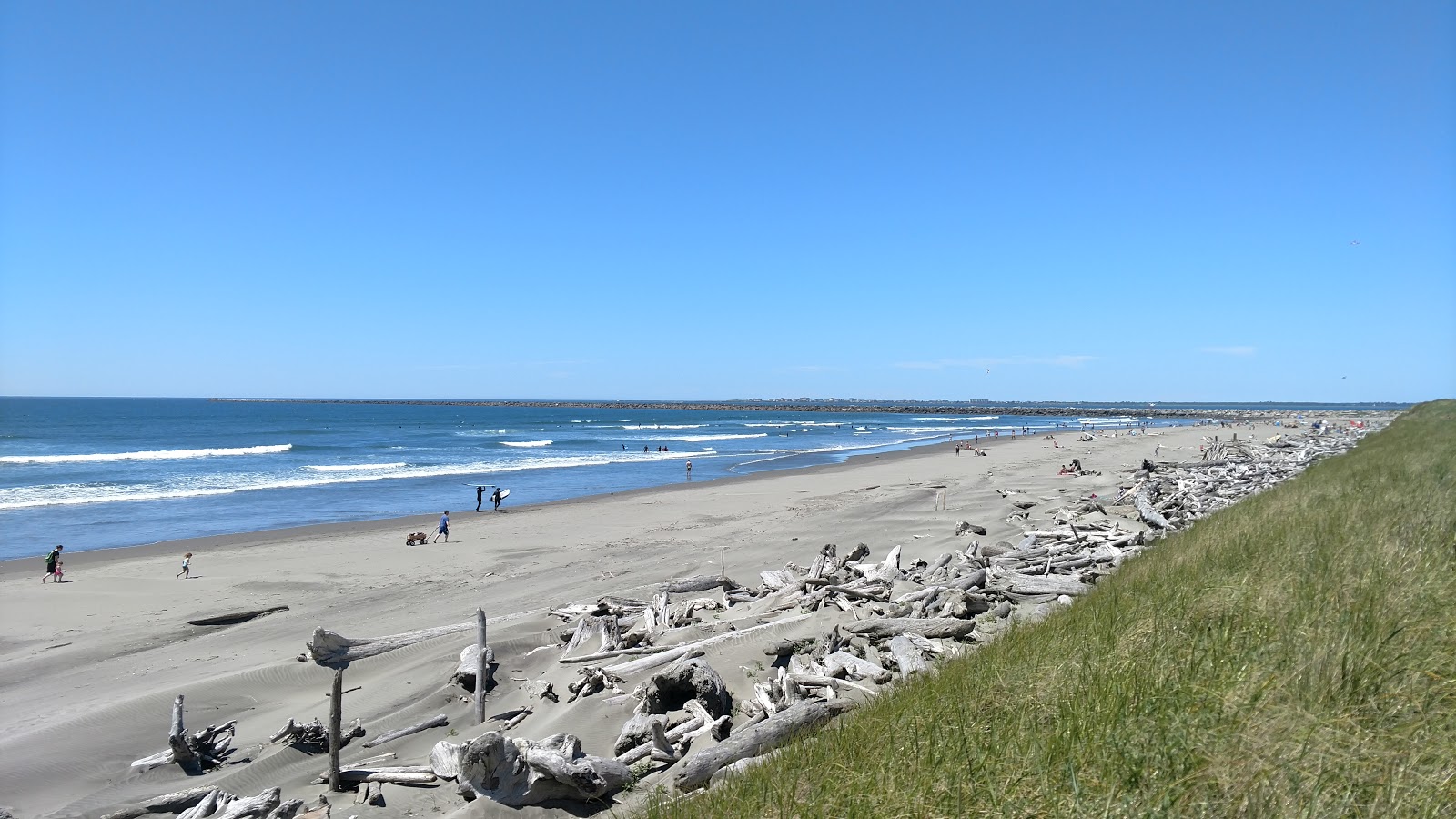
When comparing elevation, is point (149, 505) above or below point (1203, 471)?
below

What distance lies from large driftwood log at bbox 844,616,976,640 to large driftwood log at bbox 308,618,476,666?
715cm

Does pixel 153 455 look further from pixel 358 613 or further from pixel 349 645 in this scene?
pixel 349 645

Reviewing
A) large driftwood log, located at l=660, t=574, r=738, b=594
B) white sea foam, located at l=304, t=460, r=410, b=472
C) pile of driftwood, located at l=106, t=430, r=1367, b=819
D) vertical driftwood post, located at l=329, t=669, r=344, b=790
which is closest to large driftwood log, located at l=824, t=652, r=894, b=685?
pile of driftwood, located at l=106, t=430, r=1367, b=819

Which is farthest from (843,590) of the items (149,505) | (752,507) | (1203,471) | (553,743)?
(149,505)

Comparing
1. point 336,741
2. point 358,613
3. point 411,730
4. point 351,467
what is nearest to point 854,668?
point 411,730

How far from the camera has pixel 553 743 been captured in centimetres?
675

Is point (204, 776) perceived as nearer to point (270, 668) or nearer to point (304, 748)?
point (304, 748)

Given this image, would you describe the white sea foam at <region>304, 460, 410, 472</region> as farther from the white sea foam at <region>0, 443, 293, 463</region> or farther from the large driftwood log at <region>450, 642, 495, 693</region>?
the large driftwood log at <region>450, 642, 495, 693</region>

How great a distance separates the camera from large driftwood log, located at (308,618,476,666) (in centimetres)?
1162

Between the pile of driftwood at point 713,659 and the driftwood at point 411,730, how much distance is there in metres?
0.02

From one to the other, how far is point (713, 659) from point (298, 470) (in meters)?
47.3

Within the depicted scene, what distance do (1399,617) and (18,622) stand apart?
2239 centimetres

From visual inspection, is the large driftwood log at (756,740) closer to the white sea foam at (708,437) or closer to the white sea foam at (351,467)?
the white sea foam at (351,467)

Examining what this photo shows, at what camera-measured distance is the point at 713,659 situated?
949 cm
